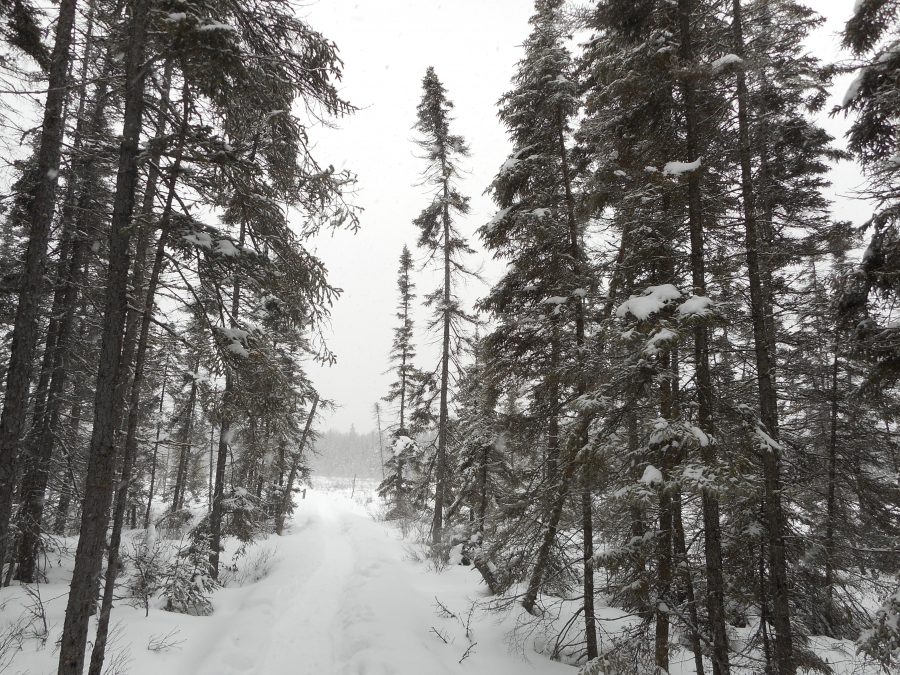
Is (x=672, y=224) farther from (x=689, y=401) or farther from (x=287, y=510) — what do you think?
(x=287, y=510)

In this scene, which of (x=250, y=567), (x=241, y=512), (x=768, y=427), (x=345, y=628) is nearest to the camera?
(x=768, y=427)

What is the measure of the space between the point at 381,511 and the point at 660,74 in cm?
3075

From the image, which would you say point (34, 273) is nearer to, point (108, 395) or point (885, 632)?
point (108, 395)

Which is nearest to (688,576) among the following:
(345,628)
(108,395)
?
(345,628)

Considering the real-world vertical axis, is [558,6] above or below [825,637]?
above

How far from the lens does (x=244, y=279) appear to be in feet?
19.3

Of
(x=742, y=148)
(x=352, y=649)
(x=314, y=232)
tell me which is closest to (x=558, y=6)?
(x=742, y=148)

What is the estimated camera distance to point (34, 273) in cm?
711

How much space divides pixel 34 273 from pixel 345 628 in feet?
29.7

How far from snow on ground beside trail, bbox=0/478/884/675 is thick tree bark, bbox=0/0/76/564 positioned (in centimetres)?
282

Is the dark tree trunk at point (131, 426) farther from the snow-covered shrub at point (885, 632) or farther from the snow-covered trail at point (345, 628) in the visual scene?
the snow-covered shrub at point (885, 632)

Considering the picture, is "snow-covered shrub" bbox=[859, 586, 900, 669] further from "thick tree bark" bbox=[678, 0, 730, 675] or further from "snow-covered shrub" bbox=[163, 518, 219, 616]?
"snow-covered shrub" bbox=[163, 518, 219, 616]

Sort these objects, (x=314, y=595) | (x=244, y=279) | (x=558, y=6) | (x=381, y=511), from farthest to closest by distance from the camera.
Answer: (x=381, y=511) < (x=314, y=595) < (x=558, y=6) < (x=244, y=279)

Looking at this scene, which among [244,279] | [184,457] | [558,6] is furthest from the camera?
[184,457]
